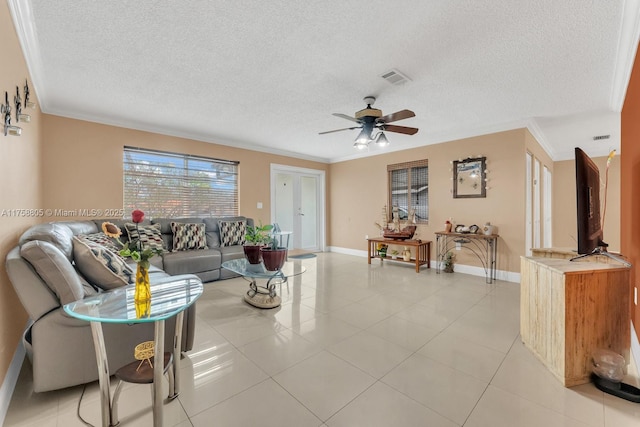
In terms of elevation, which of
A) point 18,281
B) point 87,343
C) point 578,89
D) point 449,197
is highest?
point 578,89

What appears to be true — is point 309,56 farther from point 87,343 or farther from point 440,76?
point 87,343

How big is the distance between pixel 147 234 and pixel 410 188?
4730 millimetres

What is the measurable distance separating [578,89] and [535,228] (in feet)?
8.68

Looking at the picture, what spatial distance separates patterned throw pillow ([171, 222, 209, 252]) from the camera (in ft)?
13.3

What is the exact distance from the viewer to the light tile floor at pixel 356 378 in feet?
4.66

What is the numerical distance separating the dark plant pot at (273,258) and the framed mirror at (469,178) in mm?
3495

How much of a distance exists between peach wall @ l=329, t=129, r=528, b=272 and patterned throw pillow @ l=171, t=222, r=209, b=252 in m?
3.60

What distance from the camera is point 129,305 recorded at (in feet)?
4.27

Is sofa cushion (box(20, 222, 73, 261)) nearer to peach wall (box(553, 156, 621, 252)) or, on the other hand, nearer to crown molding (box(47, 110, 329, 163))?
crown molding (box(47, 110, 329, 163))

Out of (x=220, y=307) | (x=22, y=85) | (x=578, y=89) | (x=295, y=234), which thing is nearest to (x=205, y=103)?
(x=22, y=85)

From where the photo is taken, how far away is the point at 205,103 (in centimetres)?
340

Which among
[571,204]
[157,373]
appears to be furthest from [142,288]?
[571,204]

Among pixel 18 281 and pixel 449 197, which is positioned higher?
pixel 449 197

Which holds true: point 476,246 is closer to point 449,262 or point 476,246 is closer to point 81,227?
point 449,262
